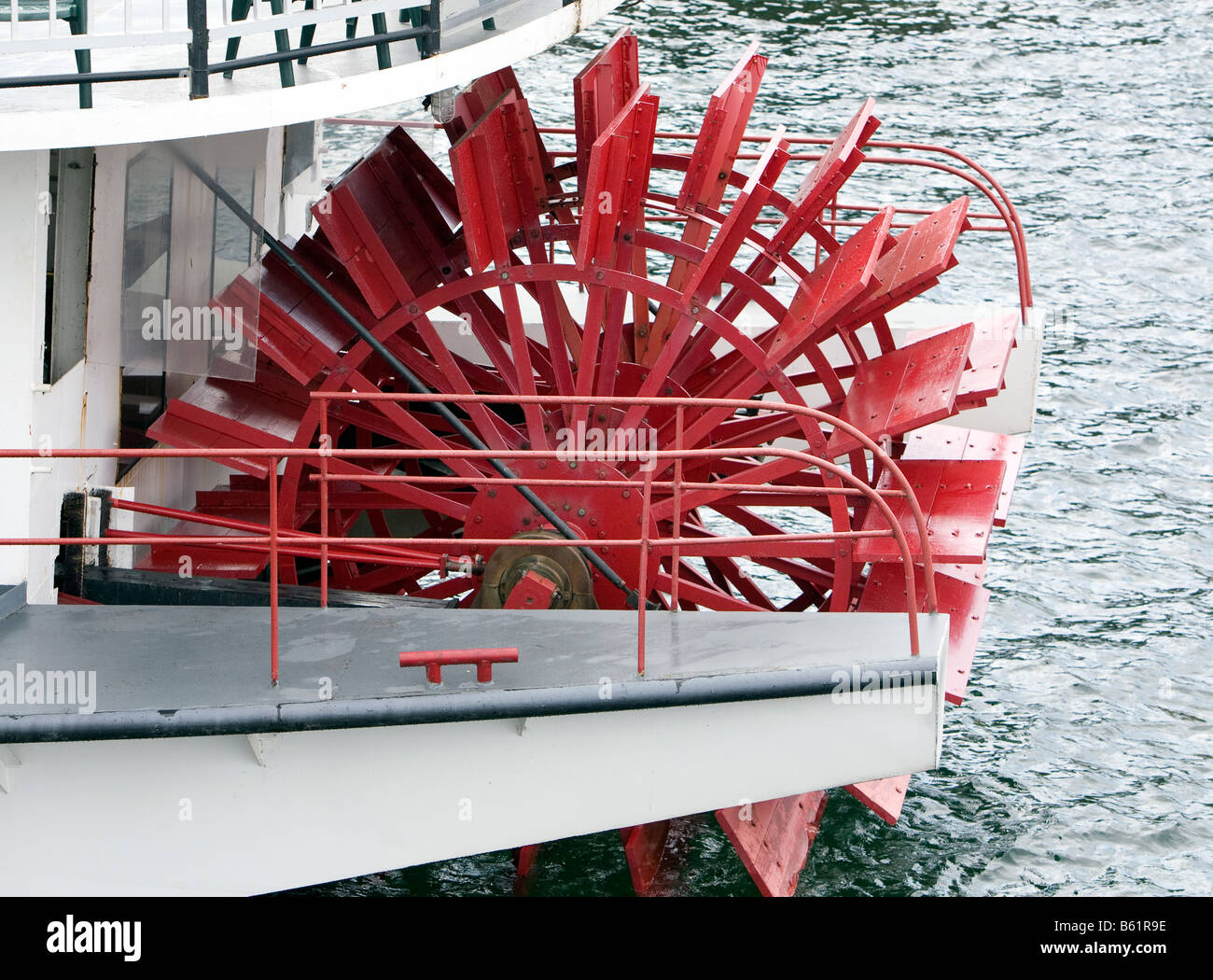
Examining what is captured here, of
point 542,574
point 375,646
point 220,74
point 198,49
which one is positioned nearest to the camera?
point 198,49

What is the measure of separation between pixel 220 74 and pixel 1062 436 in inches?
323

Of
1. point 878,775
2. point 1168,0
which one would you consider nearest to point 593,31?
point 1168,0

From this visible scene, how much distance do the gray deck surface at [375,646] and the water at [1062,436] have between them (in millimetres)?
2160

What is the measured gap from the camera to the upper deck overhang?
5496mm

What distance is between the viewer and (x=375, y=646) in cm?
582

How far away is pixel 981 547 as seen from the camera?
7.04 meters

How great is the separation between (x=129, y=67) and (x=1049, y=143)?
513 inches

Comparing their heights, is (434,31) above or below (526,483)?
above

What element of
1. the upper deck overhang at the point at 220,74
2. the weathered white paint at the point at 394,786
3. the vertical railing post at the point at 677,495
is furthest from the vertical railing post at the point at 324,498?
the vertical railing post at the point at 677,495

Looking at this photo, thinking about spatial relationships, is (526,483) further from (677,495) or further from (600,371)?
(600,371)

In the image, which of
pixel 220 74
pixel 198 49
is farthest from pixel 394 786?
pixel 220 74

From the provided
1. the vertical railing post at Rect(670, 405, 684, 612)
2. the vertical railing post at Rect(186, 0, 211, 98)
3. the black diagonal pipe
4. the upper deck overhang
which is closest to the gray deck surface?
the vertical railing post at Rect(670, 405, 684, 612)

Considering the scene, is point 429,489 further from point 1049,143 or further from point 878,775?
point 1049,143

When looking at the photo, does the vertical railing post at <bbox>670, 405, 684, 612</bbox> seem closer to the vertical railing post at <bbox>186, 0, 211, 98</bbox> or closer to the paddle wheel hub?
the paddle wheel hub
